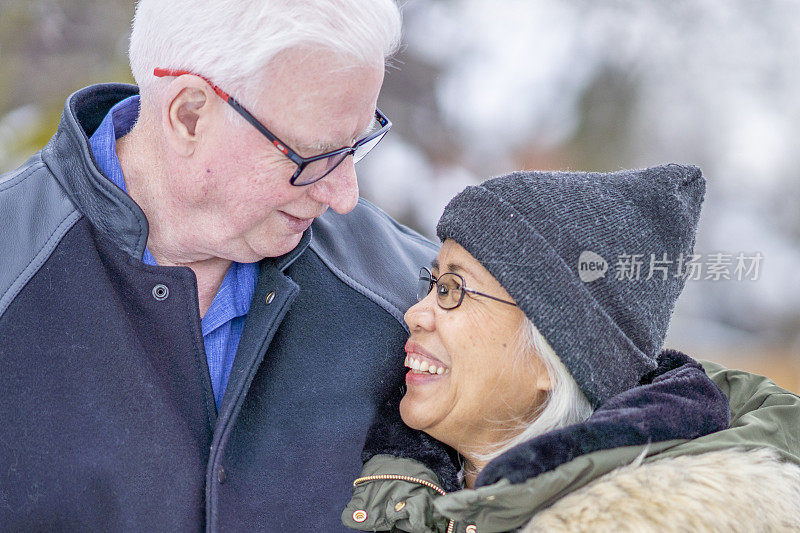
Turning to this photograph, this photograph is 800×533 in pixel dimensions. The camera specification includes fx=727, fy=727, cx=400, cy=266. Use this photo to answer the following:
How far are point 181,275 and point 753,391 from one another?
154 cm

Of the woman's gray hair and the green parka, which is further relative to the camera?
the woman's gray hair

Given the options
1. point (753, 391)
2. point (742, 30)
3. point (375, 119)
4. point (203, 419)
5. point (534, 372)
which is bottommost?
point (203, 419)

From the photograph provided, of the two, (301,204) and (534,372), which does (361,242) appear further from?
(534,372)

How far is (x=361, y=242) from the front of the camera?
230 centimetres

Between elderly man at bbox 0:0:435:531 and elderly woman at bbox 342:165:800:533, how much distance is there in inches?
8.1

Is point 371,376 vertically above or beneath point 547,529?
beneath

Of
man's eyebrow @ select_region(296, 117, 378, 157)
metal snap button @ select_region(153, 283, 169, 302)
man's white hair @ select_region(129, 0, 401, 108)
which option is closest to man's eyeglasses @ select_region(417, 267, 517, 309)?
man's eyebrow @ select_region(296, 117, 378, 157)

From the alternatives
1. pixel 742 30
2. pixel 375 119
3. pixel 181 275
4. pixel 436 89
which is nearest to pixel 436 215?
pixel 436 89

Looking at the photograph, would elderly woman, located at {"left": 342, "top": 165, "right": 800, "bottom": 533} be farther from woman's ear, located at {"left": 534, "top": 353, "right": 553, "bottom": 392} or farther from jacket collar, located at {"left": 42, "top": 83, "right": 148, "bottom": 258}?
jacket collar, located at {"left": 42, "top": 83, "right": 148, "bottom": 258}

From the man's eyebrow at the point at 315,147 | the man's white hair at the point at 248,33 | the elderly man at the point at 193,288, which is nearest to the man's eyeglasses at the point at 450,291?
the elderly man at the point at 193,288

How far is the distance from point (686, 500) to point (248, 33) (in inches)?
53.7

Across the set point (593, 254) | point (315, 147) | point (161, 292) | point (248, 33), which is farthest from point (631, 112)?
point (161, 292)

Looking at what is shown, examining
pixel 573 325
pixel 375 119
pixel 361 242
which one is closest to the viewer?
pixel 573 325

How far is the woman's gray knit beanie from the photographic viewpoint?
1.75 m
